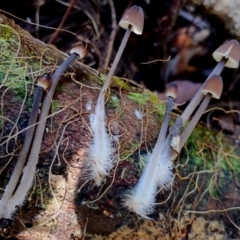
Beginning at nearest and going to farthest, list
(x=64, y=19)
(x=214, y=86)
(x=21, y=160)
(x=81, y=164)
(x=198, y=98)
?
(x=21, y=160), (x=81, y=164), (x=214, y=86), (x=198, y=98), (x=64, y=19)

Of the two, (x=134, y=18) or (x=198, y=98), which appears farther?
(x=198, y=98)

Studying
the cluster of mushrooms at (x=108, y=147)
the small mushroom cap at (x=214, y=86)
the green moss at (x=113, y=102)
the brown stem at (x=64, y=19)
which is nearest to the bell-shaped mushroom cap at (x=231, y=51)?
the cluster of mushrooms at (x=108, y=147)

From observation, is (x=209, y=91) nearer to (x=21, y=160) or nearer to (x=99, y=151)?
(x=99, y=151)

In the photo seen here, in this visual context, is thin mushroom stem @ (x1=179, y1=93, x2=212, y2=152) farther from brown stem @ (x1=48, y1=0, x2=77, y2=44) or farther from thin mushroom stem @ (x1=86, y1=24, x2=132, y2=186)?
brown stem @ (x1=48, y1=0, x2=77, y2=44)

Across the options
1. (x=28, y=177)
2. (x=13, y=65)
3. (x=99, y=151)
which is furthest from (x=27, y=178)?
(x=13, y=65)

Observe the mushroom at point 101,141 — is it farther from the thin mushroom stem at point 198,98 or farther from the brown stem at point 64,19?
the brown stem at point 64,19

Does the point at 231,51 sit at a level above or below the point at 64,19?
above

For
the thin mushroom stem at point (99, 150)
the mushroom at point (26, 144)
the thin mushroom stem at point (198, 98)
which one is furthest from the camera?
the thin mushroom stem at point (198, 98)
